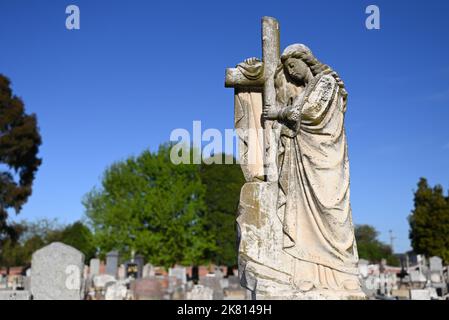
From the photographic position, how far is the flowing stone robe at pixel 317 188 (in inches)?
209

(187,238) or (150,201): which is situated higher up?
(150,201)

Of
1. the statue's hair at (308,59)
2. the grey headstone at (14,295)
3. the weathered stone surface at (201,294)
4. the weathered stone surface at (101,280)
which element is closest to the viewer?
the statue's hair at (308,59)

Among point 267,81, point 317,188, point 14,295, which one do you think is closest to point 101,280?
point 14,295

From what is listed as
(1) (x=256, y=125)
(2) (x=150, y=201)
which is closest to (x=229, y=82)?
(1) (x=256, y=125)

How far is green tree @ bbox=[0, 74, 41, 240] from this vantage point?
36.0 m

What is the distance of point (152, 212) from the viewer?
130ft

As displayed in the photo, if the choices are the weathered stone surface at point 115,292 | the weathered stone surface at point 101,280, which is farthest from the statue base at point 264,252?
the weathered stone surface at point 101,280

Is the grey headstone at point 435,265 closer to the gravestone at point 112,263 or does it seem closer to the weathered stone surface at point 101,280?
the weathered stone surface at point 101,280

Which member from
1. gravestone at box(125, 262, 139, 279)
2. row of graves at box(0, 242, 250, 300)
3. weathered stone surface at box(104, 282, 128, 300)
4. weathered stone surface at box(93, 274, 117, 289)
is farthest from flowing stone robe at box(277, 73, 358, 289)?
gravestone at box(125, 262, 139, 279)

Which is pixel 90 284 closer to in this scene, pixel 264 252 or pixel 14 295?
pixel 14 295

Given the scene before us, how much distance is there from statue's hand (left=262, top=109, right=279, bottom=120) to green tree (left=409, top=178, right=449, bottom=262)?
41464mm

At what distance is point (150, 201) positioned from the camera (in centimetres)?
3966
